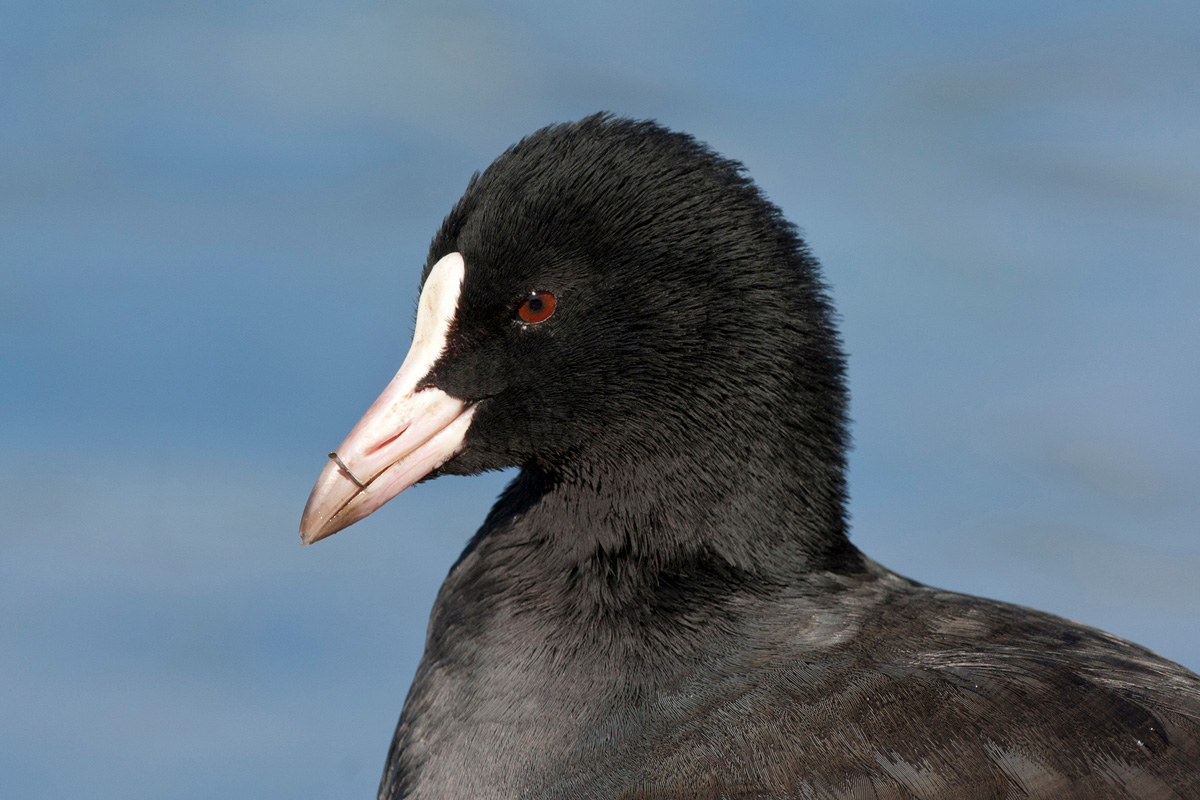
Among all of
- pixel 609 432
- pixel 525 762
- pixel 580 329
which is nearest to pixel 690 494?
pixel 609 432

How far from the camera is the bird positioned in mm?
2924

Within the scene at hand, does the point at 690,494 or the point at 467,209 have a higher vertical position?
the point at 467,209

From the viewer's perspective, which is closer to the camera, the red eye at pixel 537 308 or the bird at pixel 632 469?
the bird at pixel 632 469

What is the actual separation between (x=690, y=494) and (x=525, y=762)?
641 mm

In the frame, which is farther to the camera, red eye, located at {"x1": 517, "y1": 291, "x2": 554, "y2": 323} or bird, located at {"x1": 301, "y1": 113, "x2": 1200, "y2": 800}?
red eye, located at {"x1": 517, "y1": 291, "x2": 554, "y2": 323}

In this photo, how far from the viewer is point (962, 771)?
100 inches

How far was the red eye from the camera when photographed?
10.0 ft

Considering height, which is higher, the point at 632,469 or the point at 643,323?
the point at 643,323

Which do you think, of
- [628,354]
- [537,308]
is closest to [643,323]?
[628,354]

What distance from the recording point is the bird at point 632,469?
2.92 m

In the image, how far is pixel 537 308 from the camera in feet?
10.1

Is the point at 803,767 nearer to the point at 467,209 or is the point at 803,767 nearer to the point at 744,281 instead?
the point at 744,281

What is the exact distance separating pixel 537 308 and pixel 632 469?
394 millimetres

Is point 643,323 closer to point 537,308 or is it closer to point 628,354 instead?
point 628,354
